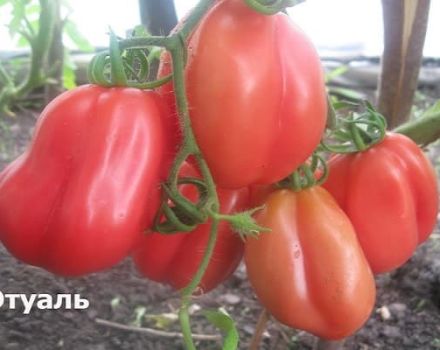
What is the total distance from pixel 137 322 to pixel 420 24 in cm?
54

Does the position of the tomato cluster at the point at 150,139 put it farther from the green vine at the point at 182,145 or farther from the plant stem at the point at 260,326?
the plant stem at the point at 260,326

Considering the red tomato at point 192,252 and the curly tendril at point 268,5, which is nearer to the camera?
the curly tendril at point 268,5

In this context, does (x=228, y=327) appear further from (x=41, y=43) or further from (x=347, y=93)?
(x=347, y=93)

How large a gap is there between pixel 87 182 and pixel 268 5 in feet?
0.56

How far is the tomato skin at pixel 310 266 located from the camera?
1.99 ft

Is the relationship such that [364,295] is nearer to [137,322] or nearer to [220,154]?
[220,154]

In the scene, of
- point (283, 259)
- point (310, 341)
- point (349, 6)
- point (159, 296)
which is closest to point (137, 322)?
point (159, 296)

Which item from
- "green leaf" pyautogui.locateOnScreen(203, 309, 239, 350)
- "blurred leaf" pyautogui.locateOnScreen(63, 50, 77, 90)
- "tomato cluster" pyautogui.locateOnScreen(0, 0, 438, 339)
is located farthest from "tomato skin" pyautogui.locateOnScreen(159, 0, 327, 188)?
"blurred leaf" pyautogui.locateOnScreen(63, 50, 77, 90)

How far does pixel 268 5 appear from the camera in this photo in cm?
49

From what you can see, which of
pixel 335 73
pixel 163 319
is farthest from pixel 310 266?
pixel 335 73

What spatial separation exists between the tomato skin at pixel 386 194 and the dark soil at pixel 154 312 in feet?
1.19

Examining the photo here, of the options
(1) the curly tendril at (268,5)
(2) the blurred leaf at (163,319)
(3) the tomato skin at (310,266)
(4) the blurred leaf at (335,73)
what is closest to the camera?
(1) the curly tendril at (268,5)

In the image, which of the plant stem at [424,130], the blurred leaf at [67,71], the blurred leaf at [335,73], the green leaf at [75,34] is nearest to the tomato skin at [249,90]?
the plant stem at [424,130]

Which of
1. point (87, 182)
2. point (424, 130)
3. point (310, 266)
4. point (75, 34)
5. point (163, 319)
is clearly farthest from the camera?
point (75, 34)
